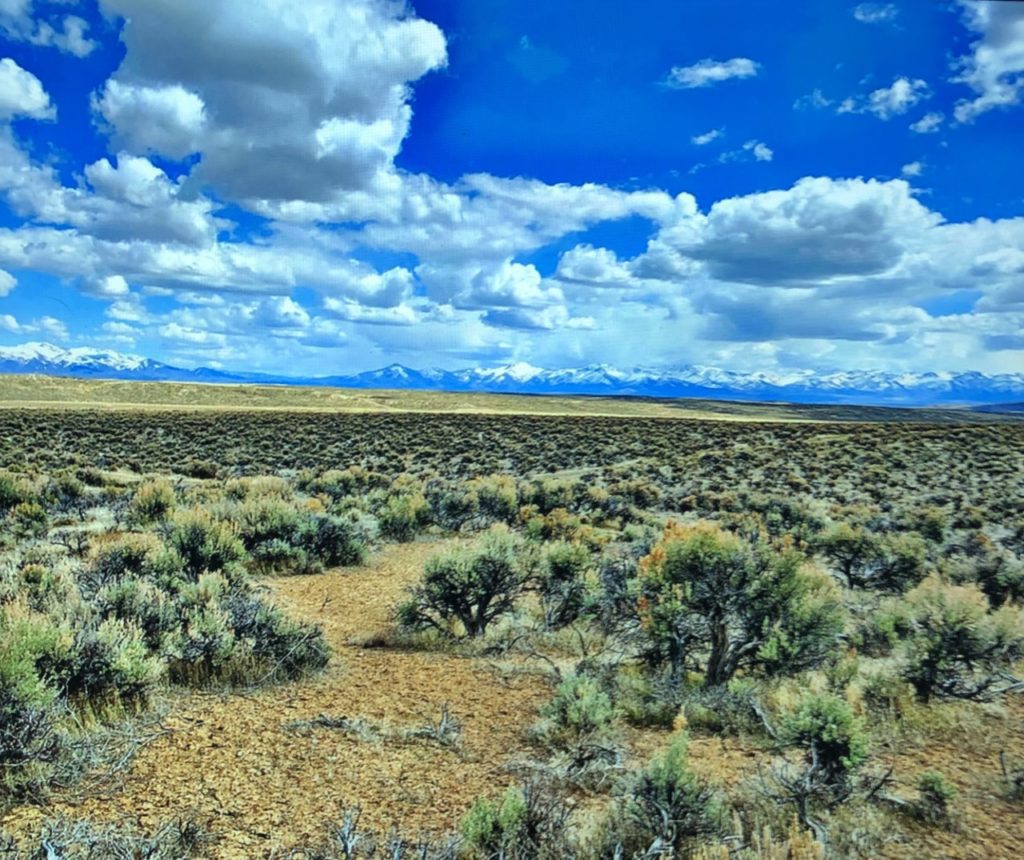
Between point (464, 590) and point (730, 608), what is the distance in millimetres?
3594

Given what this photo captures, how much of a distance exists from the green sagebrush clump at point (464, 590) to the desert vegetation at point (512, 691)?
1.6 inches

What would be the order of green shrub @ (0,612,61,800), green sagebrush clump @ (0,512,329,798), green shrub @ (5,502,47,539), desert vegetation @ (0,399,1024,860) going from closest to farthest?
1. desert vegetation @ (0,399,1024,860)
2. green shrub @ (0,612,61,800)
3. green sagebrush clump @ (0,512,329,798)
4. green shrub @ (5,502,47,539)

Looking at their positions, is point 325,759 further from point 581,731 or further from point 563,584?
point 563,584

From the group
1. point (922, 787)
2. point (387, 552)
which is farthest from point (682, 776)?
point (387, 552)

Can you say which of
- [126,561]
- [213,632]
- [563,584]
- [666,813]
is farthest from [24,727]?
[563,584]

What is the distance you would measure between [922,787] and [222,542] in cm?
1027

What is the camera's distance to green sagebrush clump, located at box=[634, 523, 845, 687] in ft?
24.5

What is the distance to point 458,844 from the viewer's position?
3.99 meters

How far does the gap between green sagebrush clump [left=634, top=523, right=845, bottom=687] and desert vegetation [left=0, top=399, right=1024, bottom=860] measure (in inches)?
1.4

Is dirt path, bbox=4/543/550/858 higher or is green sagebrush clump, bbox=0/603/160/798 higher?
green sagebrush clump, bbox=0/603/160/798

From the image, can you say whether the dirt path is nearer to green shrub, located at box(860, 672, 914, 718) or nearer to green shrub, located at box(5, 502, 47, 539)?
green shrub, located at box(860, 672, 914, 718)

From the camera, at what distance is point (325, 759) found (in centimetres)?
544

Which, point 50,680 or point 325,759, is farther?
point 50,680

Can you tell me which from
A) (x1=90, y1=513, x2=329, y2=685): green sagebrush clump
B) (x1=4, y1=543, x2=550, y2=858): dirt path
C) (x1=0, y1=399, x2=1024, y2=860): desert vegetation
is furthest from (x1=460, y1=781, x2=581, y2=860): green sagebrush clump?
(x1=90, y1=513, x2=329, y2=685): green sagebrush clump
